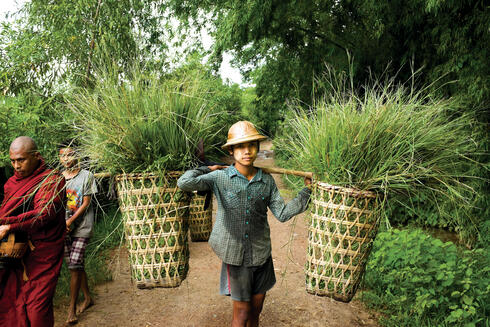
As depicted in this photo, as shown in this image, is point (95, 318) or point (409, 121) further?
point (95, 318)

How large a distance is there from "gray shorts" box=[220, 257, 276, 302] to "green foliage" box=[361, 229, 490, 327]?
1.57m

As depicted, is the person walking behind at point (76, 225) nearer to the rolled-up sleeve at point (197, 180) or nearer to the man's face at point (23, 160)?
the man's face at point (23, 160)

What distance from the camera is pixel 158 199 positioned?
2.13m

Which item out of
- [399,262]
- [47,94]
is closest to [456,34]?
[399,262]

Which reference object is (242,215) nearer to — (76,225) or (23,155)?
(23,155)

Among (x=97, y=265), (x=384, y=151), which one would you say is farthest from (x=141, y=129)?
(x=97, y=265)

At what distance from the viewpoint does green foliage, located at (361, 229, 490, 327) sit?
120 inches

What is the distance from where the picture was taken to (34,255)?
262cm

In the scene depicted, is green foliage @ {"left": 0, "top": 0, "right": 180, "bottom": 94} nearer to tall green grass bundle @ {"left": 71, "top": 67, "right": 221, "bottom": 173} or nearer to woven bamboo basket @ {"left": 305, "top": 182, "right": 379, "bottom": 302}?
tall green grass bundle @ {"left": 71, "top": 67, "right": 221, "bottom": 173}

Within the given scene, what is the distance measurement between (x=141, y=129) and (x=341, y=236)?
1.36 m

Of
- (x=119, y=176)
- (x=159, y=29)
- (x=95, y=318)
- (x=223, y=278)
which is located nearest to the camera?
(x=119, y=176)

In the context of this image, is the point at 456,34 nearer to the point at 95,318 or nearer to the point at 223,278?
the point at 223,278

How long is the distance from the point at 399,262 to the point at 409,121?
2191mm

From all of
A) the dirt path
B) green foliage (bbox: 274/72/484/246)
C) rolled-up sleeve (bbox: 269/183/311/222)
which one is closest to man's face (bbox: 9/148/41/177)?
the dirt path
